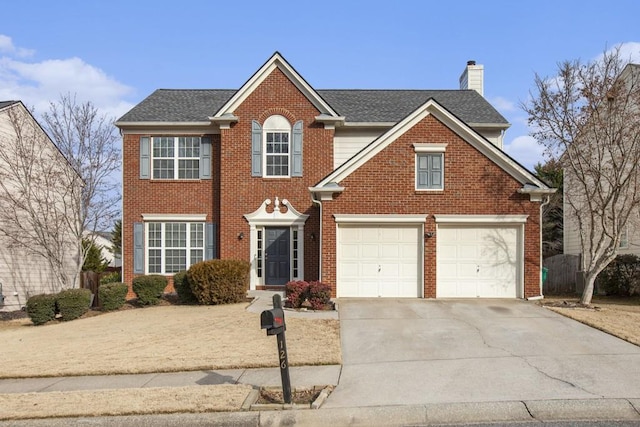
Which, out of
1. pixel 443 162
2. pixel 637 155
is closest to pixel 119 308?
pixel 443 162

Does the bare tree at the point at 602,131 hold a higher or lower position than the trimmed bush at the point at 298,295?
higher

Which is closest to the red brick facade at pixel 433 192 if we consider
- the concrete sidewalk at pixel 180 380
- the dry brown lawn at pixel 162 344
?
the dry brown lawn at pixel 162 344

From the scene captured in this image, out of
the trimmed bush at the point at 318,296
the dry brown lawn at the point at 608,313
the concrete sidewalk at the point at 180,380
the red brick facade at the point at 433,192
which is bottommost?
the concrete sidewalk at the point at 180,380

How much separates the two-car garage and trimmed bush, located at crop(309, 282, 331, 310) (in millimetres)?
1833

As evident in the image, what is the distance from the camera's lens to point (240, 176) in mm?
19625

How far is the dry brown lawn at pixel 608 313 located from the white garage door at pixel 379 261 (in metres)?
3.67

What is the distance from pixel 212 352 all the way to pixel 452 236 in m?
8.60

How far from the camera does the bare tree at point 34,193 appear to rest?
66.8 feet

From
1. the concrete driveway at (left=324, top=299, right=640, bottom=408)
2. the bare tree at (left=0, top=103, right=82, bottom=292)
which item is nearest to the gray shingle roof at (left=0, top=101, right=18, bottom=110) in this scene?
the bare tree at (left=0, top=103, right=82, bottom=292)

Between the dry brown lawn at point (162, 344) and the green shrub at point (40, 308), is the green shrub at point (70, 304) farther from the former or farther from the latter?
the dry brown lawn at point (162, 344)

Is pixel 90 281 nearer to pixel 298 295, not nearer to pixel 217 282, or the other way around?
pixel 217 282

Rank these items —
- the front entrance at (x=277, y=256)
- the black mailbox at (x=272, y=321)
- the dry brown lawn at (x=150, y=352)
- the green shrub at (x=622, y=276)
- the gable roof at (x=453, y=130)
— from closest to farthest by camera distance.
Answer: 1. the black mailbox at (x=272, y=321)
2. the dry brown lawn at (x=150, y=352)
3. the gable roof at (x=453, y=130)
4. the green shrub at (x=622, y=276)
5. the front entrance at (x=277, y=256)

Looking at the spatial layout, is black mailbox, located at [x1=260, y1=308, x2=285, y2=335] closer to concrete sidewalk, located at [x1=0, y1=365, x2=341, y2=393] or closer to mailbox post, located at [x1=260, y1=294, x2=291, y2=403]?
mailbox post, located at [x1=260, y1=294, x2=291, y2=403]

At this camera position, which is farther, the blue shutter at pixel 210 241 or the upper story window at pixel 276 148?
the blue shutter at pixel 210 241
